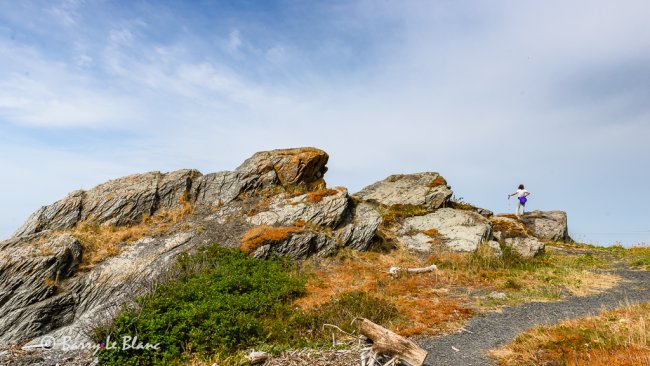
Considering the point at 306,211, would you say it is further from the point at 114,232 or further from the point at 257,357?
the point at 257,357

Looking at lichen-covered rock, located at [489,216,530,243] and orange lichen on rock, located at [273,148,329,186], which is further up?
orange lichen on rock, located at [273,148,329,186]

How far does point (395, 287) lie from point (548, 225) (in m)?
23.0

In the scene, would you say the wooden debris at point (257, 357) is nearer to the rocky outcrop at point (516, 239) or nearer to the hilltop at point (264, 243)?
the hilltop at point (264, 243)

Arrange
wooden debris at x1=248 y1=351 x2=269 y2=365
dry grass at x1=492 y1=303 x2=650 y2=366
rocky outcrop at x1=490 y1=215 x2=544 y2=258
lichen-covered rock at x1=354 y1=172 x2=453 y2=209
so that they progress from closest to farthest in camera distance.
A: dry grass at x1=492 y1=303 x2=650 y2=366 → wooden debris at x1=248 y1=351 x2=269 y2=365 → rocky outcrop at x1=490 y1=215 x2=544 y2=258 → lichen-covered rock at x1=354 y1=172 x2=453 y2=209

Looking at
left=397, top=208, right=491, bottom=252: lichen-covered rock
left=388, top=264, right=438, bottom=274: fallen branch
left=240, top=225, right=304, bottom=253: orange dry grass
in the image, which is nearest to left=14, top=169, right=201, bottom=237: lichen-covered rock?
left=240, top=225, right=304, bottom=253: orange dry grass

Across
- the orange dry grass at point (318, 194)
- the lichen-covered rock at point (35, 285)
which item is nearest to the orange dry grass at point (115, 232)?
the lichen-covered rock at point (35, 285)

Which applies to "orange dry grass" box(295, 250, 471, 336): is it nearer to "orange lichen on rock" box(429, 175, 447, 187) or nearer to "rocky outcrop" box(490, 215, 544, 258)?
"rocky outcrop" box(490, 215, 544, 258)

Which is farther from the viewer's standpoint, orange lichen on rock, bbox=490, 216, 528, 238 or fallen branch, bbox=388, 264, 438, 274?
orange lichen on rock, bbox=490, 216, 528, 238

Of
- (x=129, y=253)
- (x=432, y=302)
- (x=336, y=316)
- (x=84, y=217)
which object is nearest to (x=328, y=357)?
(x=336, y=316)

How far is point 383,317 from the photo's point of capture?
11.9 meters

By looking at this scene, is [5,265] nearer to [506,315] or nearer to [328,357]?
[328,357]

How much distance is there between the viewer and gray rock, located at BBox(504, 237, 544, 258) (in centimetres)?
2153

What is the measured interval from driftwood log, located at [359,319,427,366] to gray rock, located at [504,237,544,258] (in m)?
15.3

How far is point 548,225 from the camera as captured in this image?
3228 cm
